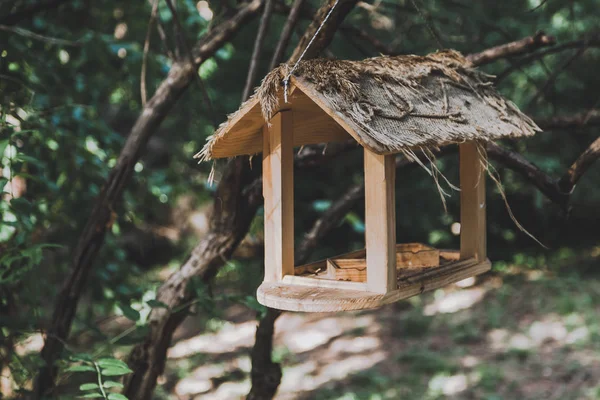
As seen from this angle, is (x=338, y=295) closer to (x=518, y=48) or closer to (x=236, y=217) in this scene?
(x=236, y=217)

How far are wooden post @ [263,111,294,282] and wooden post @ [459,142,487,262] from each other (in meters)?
0.76

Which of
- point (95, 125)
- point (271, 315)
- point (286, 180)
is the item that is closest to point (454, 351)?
point (271, 315)

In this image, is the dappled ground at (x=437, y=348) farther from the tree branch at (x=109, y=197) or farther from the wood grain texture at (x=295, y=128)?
the wood grain texture at (x=295, y=128)

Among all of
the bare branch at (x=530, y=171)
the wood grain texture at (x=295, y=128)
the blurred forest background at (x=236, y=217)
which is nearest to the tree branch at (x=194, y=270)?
the blurred forest background at (x=236, y=217)

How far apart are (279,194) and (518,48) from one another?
4.14ft

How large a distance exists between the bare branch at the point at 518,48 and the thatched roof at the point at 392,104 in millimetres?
290

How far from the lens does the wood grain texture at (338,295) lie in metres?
1.78

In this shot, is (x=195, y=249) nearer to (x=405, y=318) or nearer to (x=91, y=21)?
(x=91, y=21)

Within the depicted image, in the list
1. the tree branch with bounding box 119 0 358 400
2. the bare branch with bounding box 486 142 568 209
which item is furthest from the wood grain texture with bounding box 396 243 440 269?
the tree branch with bounding box 119 0 358 400

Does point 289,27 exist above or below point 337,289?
above

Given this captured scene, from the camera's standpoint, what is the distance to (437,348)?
6441 millimetres

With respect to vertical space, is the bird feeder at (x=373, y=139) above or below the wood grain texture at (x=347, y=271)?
above

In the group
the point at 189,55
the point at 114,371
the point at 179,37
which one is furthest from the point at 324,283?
the point at 179,37

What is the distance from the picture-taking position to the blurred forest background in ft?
9.06
